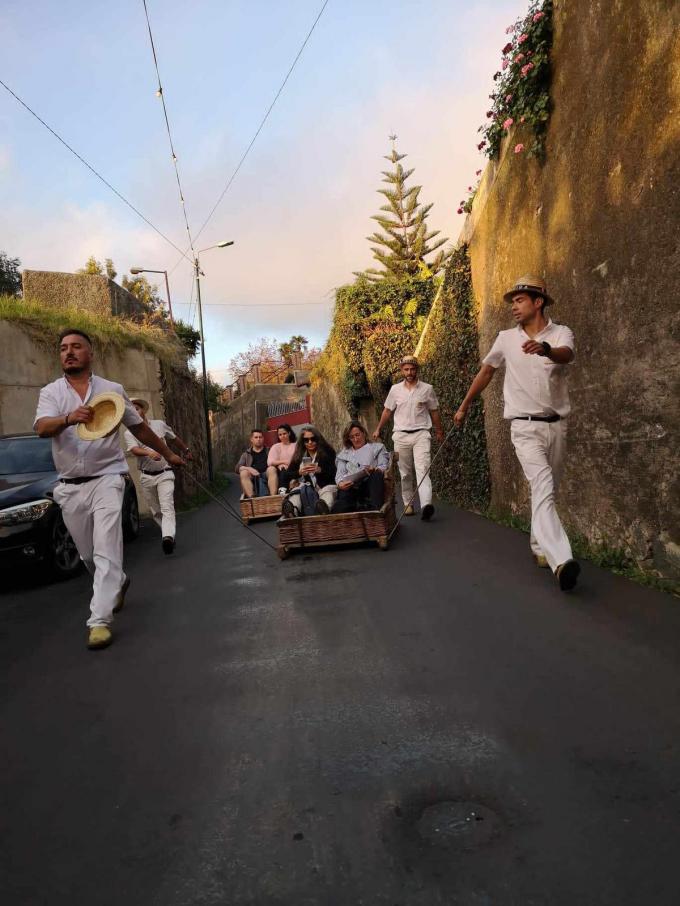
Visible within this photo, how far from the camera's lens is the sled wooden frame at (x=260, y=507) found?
11047mm

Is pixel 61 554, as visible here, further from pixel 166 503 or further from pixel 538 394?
pixel 538 394

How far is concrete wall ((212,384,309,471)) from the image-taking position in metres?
49.8

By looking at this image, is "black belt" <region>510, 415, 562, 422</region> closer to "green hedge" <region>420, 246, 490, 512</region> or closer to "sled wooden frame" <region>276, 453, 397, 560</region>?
"sled wooden frame" <region>276, 453, 397, 560</region>

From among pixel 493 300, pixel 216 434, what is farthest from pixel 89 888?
pixel 216 434

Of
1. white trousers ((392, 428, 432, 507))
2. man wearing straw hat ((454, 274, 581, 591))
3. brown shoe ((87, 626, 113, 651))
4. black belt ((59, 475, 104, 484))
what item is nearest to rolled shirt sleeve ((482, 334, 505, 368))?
man wearing straw hat ((454, 274, 581, 591))

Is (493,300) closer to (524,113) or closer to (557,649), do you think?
(524,113)

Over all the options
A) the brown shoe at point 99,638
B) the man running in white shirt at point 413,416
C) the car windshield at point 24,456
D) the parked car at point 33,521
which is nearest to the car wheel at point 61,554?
the parked car at point 33,521

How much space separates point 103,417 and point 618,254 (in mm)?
3915

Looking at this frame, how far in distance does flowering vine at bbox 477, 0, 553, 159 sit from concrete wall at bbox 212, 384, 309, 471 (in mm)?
41683

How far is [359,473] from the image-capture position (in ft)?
27.7

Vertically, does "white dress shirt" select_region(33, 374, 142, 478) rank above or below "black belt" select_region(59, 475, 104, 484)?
above

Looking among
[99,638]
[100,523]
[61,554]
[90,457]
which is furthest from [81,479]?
[61,554]

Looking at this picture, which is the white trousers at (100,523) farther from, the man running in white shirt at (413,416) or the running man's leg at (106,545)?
the man running in white shirt at (413,416)

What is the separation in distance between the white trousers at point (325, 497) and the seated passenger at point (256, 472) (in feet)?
9.44
